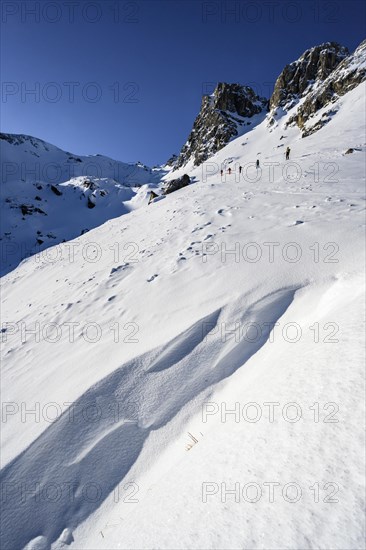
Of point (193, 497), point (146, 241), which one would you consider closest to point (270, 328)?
point (193, 497)

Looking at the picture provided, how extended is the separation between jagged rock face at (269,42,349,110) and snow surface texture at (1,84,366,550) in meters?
72.2

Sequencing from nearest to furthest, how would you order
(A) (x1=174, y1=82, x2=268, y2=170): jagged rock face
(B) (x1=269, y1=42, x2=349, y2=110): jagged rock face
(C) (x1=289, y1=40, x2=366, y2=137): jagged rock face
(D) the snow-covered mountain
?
(D) the snow-covered mountain, (C) (x1=289, y1=40, x2=366, y2=137): jagged rock face, (B) (x1=269, y1=42, x2=349, y2=110): jagged rock face, (A) (x1=174, y1=82, x2=268, y2=170): jagged rock face

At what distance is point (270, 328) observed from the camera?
369 cm

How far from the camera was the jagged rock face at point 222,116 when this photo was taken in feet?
229

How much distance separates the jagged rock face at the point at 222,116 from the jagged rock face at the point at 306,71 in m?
9.39

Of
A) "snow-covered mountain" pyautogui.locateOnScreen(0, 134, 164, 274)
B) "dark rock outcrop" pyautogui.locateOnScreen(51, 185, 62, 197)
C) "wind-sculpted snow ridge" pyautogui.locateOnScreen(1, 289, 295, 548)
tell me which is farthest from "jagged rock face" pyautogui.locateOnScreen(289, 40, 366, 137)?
"wind-sculpted snow ridge" pyautogui.locateOnScreen(1, 289, 295, 548)

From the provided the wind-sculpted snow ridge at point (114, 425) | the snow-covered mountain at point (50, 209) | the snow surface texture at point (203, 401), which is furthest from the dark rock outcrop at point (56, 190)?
the wind-sculpted snow ridge at point (114, 425)

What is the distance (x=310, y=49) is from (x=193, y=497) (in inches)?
3519

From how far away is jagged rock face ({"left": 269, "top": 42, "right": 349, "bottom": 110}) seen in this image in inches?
2396

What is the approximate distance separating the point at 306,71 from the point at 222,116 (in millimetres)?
21398

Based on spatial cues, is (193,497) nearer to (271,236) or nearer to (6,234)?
(271,236)

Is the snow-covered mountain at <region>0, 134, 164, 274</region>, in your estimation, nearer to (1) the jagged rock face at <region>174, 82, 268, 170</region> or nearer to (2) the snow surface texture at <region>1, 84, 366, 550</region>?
(2) the snow surface texture at <region>1, 84, 366, 550</region>

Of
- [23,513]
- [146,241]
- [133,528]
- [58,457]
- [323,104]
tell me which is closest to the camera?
[133,528]

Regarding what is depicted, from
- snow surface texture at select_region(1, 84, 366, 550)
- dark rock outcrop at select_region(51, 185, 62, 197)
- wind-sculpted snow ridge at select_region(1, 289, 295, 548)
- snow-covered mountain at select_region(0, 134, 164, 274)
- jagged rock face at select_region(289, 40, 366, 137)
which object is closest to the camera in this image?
snow surface texture at select_region(1, 84, 366, 550)
